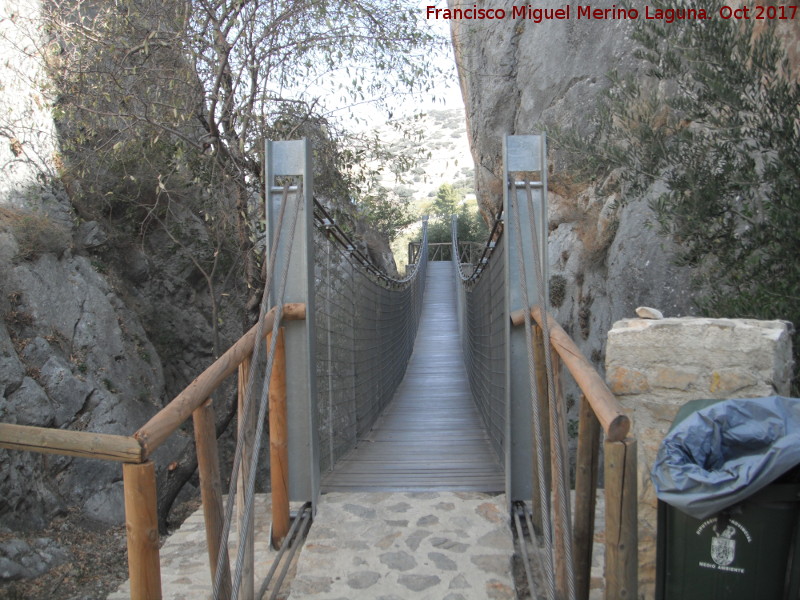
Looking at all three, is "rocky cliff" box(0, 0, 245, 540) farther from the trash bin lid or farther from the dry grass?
the trash bin lid

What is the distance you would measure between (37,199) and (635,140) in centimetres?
639

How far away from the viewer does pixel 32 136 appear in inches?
304

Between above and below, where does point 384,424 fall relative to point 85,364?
below

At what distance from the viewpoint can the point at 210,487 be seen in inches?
84.5

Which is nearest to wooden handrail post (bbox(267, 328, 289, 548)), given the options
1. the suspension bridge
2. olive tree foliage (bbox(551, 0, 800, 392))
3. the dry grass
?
the suspension bridge

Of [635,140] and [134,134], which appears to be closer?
[635,140]

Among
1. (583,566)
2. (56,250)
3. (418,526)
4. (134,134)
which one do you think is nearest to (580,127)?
(134,134)

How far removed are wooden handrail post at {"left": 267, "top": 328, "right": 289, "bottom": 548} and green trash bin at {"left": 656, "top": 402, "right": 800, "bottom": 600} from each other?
1.66 m

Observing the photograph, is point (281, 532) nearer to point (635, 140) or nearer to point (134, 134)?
point (635, 140)

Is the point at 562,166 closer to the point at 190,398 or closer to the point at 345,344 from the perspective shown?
the point at 345,344

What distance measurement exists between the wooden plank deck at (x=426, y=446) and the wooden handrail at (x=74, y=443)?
6.40ft

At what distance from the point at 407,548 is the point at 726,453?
1.51 metres

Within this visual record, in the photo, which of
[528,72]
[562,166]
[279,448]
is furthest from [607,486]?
[528,72]

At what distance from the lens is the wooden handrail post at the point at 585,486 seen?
2053 millimetres
